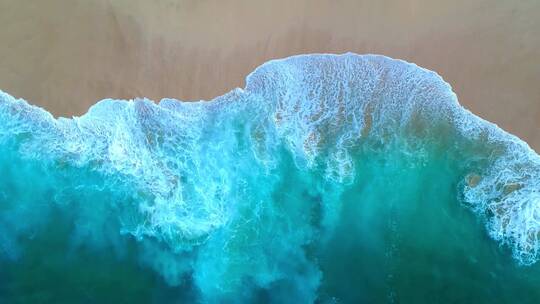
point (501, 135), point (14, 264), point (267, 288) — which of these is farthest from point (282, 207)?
point (14, 264)

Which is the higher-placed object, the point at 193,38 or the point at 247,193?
the point at 193,38

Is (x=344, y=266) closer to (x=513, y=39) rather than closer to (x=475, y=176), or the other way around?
(x=475, y=176)

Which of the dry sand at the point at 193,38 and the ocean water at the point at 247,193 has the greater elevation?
the dry sand at the point at 193,38

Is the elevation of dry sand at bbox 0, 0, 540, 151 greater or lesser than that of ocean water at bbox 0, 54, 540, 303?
greater
